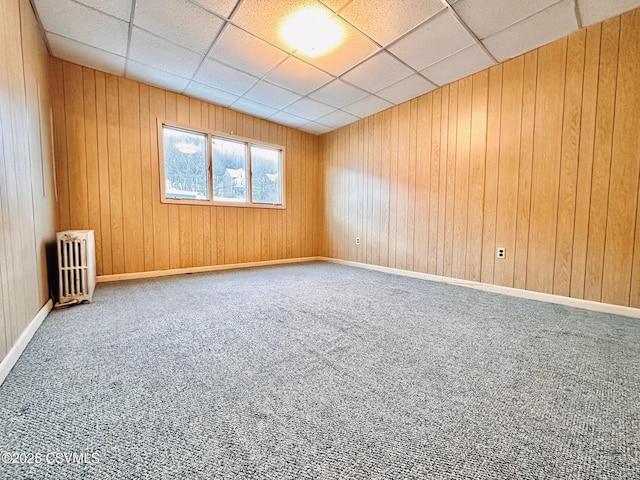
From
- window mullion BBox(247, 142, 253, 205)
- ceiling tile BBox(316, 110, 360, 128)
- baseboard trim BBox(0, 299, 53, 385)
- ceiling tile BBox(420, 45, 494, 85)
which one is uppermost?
ceiling tile BBox(316, 110, 360, 128)

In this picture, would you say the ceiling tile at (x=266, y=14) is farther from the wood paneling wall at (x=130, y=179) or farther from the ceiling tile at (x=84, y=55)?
the wood paneling wall at (x=130, y=179)

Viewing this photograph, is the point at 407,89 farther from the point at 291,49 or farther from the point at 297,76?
the point at 291,49

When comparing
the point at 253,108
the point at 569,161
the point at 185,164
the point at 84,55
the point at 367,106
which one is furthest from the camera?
the point at 253,108

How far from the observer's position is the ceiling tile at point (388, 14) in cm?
202

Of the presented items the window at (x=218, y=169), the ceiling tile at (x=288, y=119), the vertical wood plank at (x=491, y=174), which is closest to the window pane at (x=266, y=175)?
the window at (x=218, y=169)

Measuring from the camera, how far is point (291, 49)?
259 centimetres

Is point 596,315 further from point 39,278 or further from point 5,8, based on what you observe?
point 5,8

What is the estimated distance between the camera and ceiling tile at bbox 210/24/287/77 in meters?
2.40

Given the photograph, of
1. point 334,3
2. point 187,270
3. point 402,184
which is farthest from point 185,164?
point 402,184

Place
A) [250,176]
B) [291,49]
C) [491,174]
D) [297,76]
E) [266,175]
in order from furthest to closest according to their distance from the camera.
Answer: [266,175]
[250,176]
[297,76]
[491,174]
[291,49]

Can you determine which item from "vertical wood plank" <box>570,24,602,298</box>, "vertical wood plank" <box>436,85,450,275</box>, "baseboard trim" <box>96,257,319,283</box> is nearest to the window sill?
"baseboard trim" <box>96,257,319,283</box>

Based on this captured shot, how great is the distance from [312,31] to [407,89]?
155 centimetres

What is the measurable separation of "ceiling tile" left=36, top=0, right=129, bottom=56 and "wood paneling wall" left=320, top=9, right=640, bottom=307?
3269mm

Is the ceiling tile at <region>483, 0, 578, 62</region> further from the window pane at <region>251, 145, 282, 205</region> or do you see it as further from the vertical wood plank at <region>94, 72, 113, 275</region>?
the vertical wood plank at <region>94, 72, 113, 275</region>
